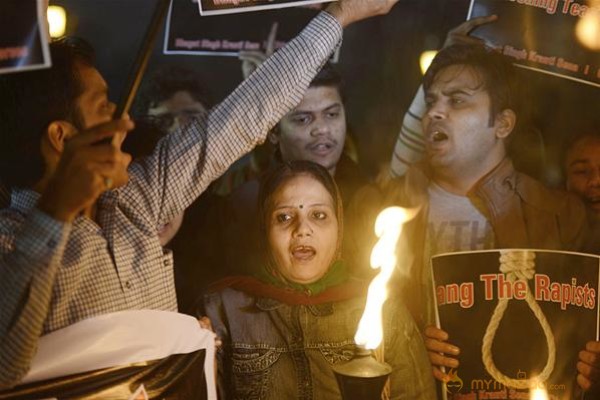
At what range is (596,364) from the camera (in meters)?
3.29

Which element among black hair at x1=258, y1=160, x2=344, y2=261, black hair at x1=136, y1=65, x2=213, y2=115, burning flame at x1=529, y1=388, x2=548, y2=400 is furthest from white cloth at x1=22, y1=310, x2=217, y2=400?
burning flame at x1=529, y1=388, x2=548, y2=400

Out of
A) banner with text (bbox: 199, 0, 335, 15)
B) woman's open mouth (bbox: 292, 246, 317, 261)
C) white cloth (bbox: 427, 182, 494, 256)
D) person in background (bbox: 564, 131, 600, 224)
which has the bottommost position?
woman's open mouth (bbox: 292, 246, 317, 261)

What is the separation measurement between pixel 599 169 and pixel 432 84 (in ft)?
2.76

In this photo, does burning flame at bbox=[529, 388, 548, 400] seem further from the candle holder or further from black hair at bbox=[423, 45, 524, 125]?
black hair at bbox=[423, 45, 524, 125]

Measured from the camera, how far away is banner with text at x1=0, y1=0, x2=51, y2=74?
3137 mm

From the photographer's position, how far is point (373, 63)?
135 inches

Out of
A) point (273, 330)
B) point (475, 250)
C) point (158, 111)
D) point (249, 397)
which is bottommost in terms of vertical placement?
point (249, 397)

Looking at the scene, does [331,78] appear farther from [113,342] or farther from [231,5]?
[113,342]

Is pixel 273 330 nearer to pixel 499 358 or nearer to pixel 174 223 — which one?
pixel 174 223

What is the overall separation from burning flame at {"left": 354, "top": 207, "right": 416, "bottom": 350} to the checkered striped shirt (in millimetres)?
804

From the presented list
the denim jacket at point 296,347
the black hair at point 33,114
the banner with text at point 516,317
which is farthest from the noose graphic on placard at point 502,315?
the black hair at point 33,114

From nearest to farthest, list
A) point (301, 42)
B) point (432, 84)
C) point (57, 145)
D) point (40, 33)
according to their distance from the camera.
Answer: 1. point (57, 145)
2. point (301, 42)
3. point (40, 33)
4. point (432, 84)

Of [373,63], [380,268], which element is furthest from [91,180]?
[373,63]

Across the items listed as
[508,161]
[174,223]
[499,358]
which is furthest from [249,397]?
[508,161]
